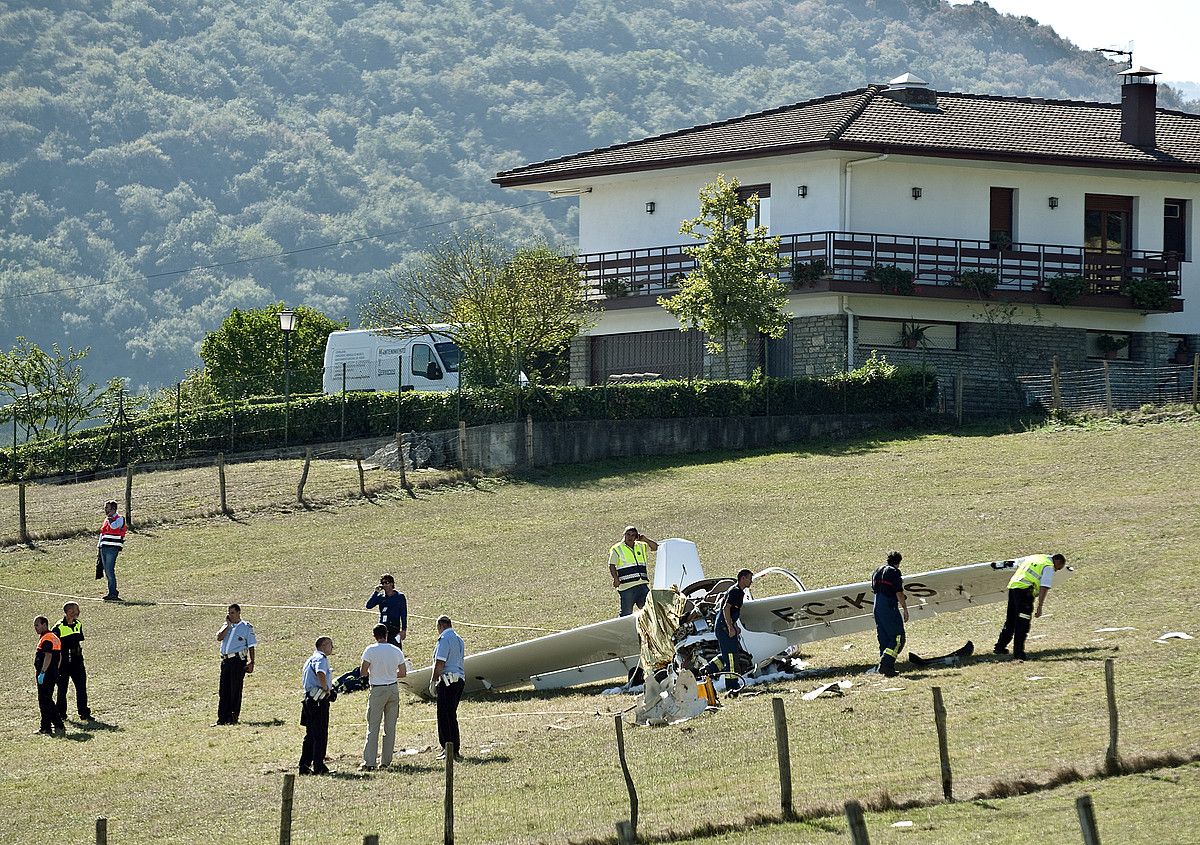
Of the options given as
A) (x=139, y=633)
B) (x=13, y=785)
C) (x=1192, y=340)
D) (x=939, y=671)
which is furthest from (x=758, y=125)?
(x=13, y=785)

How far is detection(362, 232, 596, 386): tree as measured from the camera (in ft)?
144

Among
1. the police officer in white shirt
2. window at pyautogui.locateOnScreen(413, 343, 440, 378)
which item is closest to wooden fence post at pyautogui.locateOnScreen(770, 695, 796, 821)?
the police officer in white shirt

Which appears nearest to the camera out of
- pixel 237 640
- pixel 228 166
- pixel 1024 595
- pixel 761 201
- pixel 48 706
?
pixel 1024 595

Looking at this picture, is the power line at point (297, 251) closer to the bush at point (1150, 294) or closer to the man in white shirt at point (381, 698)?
the bush at point (1150, 294)

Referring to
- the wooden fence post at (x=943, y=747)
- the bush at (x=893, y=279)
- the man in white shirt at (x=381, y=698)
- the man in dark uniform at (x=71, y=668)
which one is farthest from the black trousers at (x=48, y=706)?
the bush at (x=893, y=279)

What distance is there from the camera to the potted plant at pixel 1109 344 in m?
47.6

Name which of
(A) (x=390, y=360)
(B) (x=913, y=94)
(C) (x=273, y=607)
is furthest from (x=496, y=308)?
(C) (x=273, y=607)

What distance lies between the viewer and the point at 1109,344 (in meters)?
47.6

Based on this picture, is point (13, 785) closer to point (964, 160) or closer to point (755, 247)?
point (755, 247)

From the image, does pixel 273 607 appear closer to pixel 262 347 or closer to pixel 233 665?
pixel 233 665

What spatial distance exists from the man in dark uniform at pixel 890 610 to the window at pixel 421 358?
2883 cm

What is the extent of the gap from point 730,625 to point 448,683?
4.25 metres

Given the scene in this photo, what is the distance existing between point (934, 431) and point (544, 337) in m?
10.2

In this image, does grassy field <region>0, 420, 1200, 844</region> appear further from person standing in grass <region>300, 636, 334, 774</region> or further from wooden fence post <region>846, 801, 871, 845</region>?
wooden fence post <region>846, 801, 871, 845</region>
